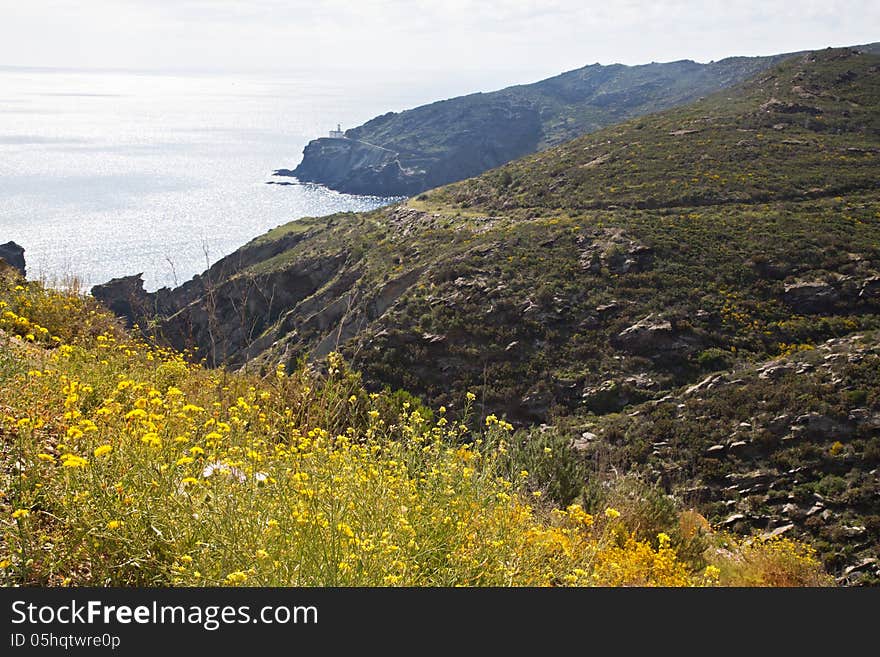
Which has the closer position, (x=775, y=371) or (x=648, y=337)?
(x=775, y=371)

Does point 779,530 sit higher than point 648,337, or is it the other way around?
point 648,337

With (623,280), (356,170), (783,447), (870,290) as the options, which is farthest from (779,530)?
(356,170)

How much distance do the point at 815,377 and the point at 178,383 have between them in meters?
19.3

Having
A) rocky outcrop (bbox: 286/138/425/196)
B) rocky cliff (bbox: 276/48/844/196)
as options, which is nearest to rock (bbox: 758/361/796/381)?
rocky cliff (bbox: 276/48/844/196)

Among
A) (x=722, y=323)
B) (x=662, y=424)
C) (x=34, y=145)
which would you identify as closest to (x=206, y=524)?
(x=662, y=424)

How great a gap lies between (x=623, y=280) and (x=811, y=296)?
7582mm

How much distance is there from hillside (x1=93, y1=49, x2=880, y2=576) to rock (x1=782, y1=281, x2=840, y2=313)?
7cm

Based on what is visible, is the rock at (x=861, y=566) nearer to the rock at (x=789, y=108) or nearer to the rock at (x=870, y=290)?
the rock at (x=870, y=290)

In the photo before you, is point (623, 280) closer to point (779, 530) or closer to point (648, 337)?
point (648, 337)

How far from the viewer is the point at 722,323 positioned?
2447 centimetres

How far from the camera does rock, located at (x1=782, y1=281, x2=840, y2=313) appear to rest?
961 inches

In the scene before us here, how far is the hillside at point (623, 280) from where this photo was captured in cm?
2286

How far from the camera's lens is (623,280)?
92.9ft

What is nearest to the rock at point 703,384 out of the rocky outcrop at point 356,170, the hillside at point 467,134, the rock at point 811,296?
the rock at point 811,296
